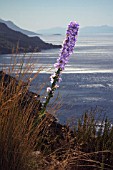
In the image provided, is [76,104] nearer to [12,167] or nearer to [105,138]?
[105,138]

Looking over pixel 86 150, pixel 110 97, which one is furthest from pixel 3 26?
pixel 86 150

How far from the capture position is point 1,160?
14.3 feet

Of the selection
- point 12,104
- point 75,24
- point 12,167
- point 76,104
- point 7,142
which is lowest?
point 76,104

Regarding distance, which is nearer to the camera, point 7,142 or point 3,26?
point 7,142

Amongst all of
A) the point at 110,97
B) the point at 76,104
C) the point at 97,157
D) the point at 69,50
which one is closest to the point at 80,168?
the point at 97,157

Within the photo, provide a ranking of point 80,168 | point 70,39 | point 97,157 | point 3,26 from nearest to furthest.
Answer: point 70,39 → point 80,168 → point 97,157 → point 3,26

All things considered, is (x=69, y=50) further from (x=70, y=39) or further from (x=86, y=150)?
(x=86, y=150)

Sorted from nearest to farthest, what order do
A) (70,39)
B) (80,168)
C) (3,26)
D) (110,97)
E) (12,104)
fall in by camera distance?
(12,104) → (70,39) → (80,168) → (110,97) → (3,26)

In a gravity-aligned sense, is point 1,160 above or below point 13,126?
below

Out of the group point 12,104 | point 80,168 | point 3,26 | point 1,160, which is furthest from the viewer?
point 3,26

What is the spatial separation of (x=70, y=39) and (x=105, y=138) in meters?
2.09

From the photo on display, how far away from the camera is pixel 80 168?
19.5 feet

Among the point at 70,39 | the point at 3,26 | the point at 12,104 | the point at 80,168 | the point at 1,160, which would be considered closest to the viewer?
the point at 1,160

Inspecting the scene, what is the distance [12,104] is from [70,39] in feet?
4.25
